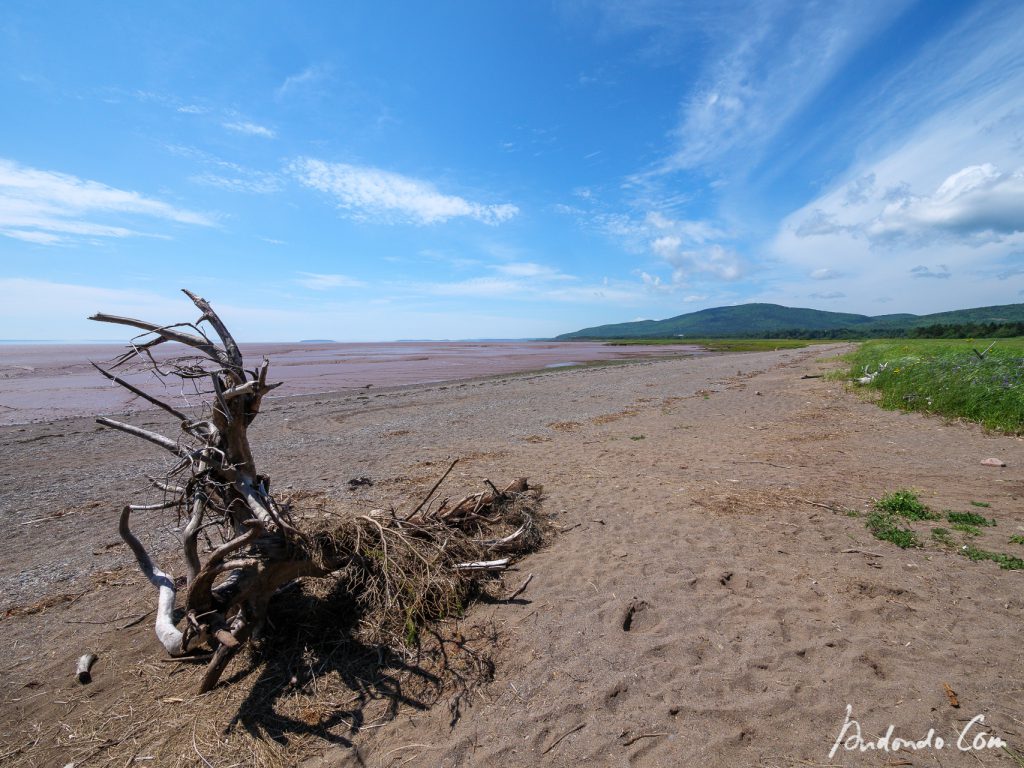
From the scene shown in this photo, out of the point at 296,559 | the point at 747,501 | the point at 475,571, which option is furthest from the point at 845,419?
the point at 296,559

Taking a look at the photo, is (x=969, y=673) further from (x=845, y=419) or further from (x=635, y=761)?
(x=845, y=419)

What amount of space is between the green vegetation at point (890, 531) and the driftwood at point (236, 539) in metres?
4.64

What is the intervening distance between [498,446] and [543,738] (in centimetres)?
834

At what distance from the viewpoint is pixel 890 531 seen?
5.27 meters

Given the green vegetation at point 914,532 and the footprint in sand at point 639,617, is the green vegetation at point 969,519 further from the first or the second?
the footprint in sand at point 639,617

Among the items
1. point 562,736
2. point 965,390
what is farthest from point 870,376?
point 562,736

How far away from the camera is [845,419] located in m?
12.4

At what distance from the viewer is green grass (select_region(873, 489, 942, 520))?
5719 millimetres

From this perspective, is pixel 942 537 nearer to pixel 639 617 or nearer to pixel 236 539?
pixel 639 617

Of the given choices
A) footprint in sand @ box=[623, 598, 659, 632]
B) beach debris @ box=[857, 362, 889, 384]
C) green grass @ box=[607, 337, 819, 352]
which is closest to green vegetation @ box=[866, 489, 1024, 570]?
footprint in sand @ box=[623, 598, 659, 632]

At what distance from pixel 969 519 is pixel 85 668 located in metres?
→ 9.62

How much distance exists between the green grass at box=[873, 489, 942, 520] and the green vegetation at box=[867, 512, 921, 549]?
0.19m

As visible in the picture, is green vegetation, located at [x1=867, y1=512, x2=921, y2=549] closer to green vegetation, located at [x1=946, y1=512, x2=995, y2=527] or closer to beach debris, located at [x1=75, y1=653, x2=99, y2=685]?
green vegetation, located at [x1=946, y1=512, x2=995, y2=527]

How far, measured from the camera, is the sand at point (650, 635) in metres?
2.94
